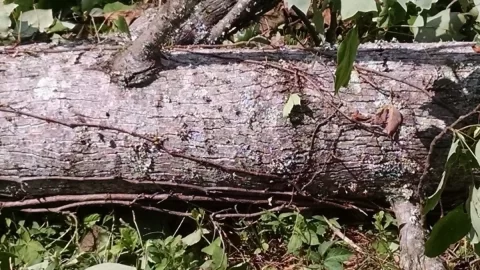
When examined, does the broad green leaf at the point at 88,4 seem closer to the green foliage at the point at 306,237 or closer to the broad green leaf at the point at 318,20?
the broad green leaf at the point at 318,20

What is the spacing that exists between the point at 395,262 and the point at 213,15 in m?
0.90

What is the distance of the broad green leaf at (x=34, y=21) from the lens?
206cm

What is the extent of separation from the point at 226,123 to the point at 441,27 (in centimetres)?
76

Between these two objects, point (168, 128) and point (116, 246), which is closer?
point (168, 128)

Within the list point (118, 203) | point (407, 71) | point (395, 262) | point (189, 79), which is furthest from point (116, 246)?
point (407, 71)

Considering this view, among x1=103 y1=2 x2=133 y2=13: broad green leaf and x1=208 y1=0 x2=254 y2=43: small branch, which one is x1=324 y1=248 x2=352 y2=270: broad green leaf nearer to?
x1=208 y1=0 x2=254 y2=43: small branch

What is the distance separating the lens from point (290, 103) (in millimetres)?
1608

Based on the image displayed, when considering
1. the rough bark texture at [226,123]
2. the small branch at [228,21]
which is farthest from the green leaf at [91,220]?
the small branch at [228,21]

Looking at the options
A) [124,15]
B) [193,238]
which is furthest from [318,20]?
[124,15]

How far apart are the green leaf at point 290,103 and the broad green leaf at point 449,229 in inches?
16.8

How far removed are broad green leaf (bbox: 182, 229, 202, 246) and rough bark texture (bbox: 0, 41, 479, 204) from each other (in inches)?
5.3

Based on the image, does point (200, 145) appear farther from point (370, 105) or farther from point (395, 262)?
point (395, 262)

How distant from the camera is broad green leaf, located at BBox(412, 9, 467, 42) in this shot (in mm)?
1963

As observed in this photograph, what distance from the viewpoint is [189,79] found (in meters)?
1.66
